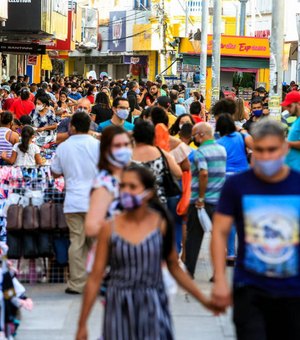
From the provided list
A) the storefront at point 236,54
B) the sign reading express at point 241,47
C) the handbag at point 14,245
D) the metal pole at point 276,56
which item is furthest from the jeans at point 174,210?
the sign reading express at point 241,47

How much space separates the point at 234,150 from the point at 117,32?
2895 inches

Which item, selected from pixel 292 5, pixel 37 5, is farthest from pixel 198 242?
pixel 292 5

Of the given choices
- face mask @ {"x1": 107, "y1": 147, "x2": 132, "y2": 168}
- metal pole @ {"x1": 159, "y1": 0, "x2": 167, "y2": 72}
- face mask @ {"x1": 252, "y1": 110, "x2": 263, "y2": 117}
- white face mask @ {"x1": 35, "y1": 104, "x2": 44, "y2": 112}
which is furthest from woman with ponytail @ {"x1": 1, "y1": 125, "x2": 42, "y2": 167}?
metal pole @ {"x1": 159, "y1": 0, "x2": 167, "y2": 72}

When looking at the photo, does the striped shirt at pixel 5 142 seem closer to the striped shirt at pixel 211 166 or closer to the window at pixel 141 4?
the striped shirt at pixel 211 166

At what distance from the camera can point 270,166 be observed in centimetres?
604

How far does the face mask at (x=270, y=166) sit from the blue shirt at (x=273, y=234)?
0.10 meters

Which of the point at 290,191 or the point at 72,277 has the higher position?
the point at 290,191

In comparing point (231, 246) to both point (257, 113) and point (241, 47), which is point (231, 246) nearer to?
point (257, 113)

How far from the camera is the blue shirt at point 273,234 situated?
241 inches

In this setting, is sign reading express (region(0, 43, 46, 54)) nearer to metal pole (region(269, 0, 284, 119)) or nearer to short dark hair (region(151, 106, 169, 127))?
metal pole (region(269, 0, 284, 119))

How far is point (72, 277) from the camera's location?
1088 cm

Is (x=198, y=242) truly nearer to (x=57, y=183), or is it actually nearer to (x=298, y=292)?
(x=57, y=183)

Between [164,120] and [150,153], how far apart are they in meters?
2.10

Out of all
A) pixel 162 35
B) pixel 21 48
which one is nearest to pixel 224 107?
pixel 21 48
